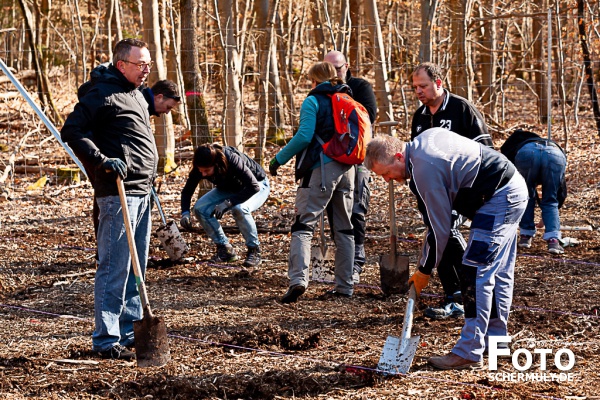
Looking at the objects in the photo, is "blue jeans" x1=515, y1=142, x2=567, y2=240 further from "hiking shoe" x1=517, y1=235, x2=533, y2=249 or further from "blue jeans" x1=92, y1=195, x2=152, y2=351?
"blue jeans" x1=92, y1=195, x2=152, y2=351

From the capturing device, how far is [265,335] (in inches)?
203

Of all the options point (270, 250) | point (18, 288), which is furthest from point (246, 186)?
point (18, 288)

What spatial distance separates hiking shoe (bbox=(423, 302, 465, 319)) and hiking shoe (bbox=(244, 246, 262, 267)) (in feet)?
7.85

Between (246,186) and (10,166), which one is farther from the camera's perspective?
(10,166)

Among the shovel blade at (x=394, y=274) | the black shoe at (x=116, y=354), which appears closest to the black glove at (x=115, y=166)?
the black shoe at (x=116, y=354)

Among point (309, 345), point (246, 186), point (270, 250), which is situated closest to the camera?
point (309, 345)

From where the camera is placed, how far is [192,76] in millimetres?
10359

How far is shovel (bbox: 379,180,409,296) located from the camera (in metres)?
6.25

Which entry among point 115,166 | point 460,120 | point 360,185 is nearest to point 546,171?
point 360,185

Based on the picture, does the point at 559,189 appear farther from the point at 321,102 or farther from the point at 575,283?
the point at 321,102

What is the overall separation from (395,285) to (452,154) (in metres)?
2.26

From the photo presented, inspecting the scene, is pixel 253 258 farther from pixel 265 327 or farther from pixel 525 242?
pixel 525 242

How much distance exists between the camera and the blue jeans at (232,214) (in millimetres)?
7676

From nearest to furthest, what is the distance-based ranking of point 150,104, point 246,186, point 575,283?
point 150,104 → point 575,283 → point 246,186
